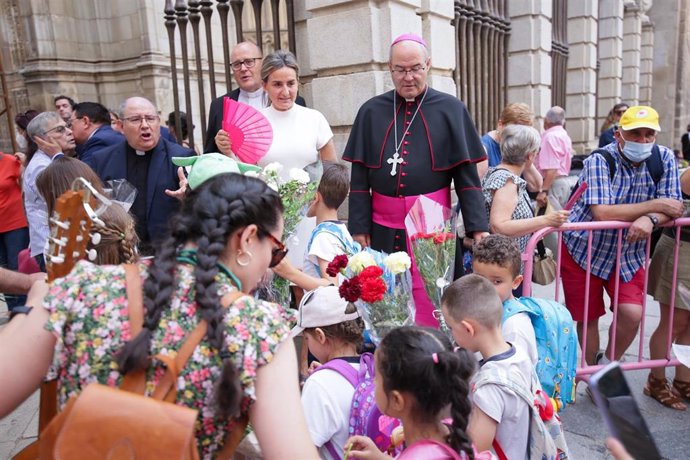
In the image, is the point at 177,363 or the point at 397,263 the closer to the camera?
the point at 177,363

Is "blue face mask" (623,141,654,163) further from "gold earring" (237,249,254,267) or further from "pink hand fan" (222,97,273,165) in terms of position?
"gold earring" (237,249,254,267)

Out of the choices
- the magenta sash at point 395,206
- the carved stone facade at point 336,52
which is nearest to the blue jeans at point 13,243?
the carved stone facade at point 336,52

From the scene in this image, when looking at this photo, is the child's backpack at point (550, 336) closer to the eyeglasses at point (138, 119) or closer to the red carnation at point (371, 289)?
the red carnation at point (371, 289)

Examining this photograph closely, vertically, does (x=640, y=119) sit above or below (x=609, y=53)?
below

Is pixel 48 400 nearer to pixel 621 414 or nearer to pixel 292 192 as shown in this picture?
pixel 621 414

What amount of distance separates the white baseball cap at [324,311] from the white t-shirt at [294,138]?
1.60 m

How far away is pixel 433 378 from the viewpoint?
1.55 meters

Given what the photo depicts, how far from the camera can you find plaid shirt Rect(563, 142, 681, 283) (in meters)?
3.49

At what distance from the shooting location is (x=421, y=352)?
158 cm

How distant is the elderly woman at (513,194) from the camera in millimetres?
3443

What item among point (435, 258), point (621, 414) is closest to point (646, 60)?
point (435, 258)

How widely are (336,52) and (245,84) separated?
138 centimetres

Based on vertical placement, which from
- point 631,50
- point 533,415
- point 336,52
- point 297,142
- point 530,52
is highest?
point 631,50

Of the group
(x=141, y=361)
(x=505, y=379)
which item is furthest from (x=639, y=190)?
(x=141, y=361)
